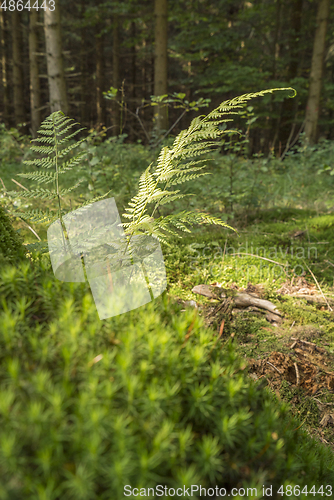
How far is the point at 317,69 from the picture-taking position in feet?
42.1

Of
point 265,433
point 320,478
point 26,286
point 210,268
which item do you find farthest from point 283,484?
point 210,268

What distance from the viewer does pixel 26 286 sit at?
127cm

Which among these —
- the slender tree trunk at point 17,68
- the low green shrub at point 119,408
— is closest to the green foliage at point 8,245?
the low green shrub at point 119,408

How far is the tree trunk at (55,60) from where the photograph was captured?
29.3 ft

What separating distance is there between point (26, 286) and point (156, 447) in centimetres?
81

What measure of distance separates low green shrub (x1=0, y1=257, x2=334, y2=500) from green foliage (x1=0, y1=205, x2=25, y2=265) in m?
0.53

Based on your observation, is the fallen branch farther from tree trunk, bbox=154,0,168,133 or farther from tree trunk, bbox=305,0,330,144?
tree trunk, bbox=305,0,330,144

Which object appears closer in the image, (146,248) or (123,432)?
(123,432)

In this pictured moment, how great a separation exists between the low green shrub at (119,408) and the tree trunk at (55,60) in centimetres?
927

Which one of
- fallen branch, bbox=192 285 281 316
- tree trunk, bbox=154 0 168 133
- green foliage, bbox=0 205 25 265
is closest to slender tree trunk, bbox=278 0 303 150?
tree trunk, bbox=154 0 168 133

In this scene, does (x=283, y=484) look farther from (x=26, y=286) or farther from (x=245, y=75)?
(x=245, y=75)

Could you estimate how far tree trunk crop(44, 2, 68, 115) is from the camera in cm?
895

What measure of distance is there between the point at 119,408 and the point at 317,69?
1582 centimetres

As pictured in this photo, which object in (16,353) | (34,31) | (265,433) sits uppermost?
(34,31)
